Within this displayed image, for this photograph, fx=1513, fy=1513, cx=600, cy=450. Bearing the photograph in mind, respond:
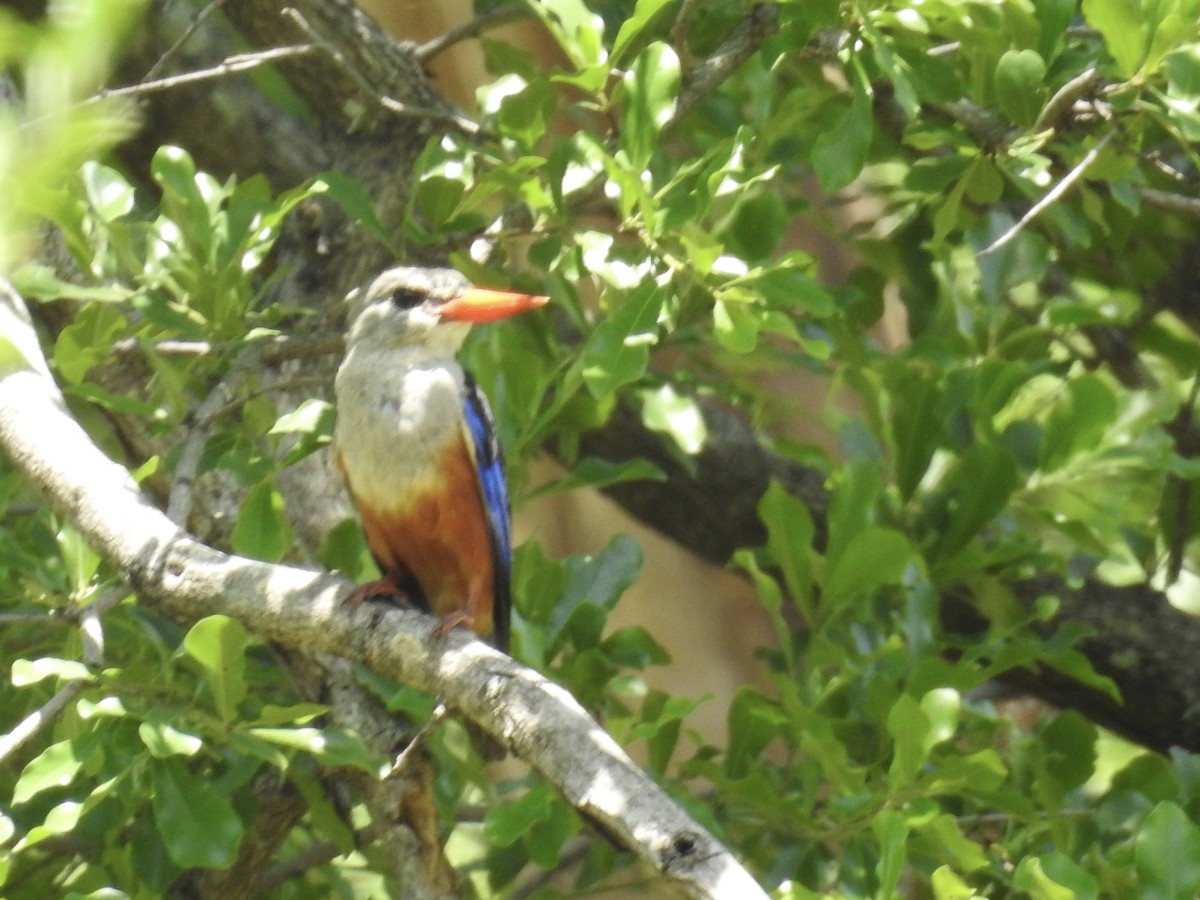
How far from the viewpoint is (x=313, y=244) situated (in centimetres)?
408

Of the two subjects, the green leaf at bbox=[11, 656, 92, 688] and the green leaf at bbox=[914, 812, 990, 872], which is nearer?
the green leaf at bbox=[11, 656, 92, 688]

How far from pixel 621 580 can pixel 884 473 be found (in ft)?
3.25

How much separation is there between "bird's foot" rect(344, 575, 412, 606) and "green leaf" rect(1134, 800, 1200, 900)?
147 centimetres

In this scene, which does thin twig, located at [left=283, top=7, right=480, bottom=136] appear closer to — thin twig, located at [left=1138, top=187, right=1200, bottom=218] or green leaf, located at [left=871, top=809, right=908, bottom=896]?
thin twig, located at [left=1138, top=187, right=1200, bottom=218]

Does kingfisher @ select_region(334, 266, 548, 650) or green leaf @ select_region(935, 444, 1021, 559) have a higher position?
kingfisher @ select_region(334, 266, 548, 650)

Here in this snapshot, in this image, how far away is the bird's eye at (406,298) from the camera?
385 centimetres

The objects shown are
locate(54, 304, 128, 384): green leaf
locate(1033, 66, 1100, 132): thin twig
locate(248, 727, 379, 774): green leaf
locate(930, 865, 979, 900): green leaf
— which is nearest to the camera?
locate(930, 865, 979, 900): green leaf

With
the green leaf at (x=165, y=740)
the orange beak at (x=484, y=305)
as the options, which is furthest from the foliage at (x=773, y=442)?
the orange beak at (x=484, y=305)

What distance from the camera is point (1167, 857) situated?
2.65 meters

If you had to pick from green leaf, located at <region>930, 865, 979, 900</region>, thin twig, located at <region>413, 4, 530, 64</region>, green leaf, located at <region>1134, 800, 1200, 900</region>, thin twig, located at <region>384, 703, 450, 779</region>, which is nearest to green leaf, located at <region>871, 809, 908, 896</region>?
green leaf, located at <region>930, 865, 979, 900</region>

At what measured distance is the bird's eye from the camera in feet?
12.6

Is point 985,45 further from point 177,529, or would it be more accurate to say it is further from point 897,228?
point 177,529

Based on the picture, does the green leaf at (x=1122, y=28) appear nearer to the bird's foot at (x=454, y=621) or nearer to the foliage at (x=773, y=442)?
the foliage at (x=773, y=442)

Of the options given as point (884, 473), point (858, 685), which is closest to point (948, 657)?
point (884, 473)
